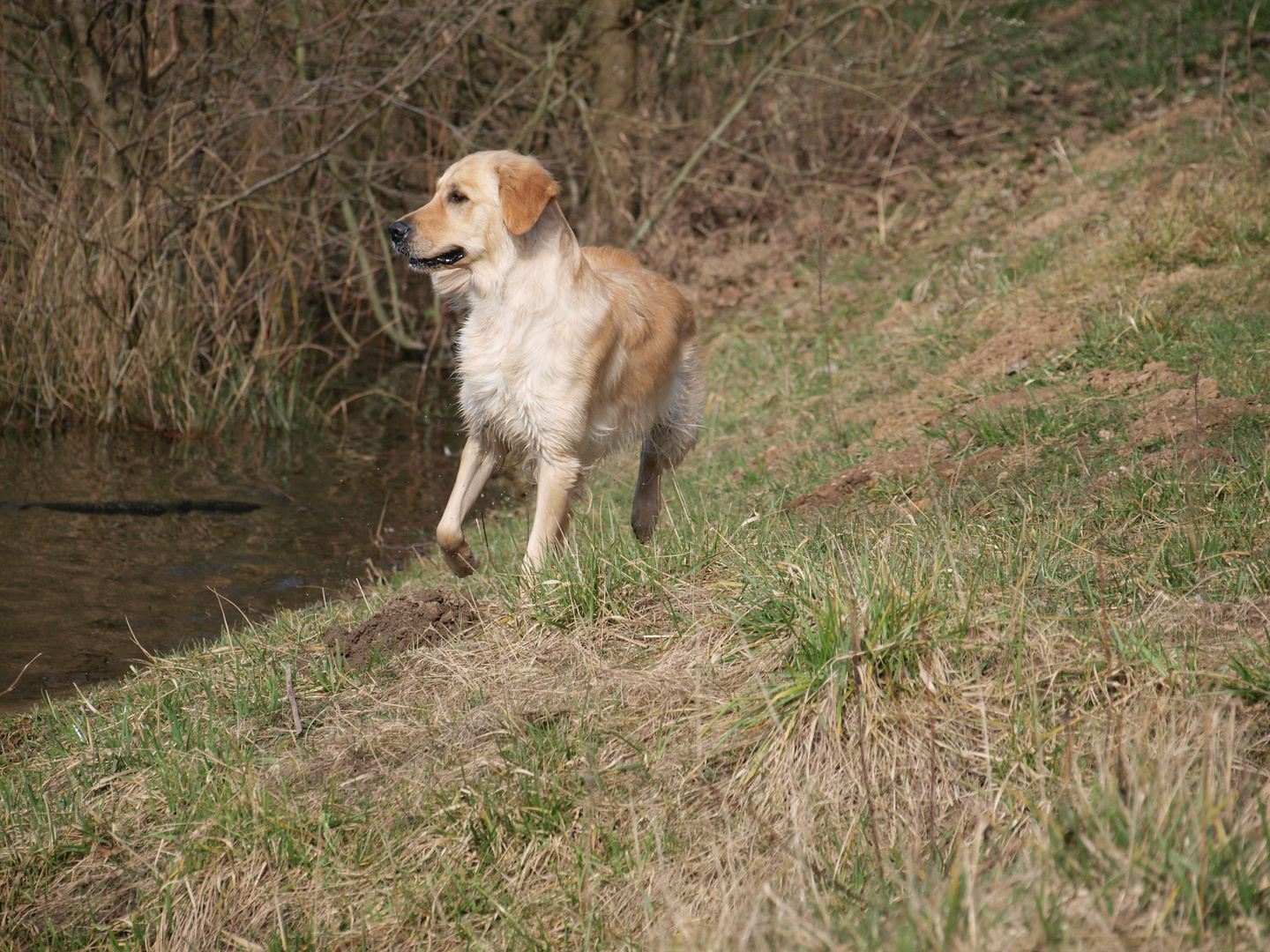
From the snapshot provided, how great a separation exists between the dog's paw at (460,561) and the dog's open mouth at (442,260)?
116cm

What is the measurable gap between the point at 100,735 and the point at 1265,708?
3134 millimetres

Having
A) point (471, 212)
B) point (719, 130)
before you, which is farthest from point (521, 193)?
point (719, 130)

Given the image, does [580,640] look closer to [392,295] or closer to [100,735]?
[100,735]

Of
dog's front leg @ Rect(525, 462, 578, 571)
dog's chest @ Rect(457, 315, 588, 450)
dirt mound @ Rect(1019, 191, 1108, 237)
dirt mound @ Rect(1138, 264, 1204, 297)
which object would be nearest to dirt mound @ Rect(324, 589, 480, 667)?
dog's front leg @ Rect(525, 462, 578, 571)

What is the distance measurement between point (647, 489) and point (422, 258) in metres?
1.72

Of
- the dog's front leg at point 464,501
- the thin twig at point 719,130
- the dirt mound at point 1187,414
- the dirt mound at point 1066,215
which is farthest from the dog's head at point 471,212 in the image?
the thin twig at point 719,130

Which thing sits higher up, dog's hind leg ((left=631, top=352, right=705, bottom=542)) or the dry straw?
the dry straw

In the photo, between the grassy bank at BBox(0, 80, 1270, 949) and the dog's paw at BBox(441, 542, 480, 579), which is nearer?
the grassy bank at BBox(0, 80, 1270, 949)

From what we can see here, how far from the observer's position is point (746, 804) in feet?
8.48

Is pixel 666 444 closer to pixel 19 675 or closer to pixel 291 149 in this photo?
pixel 19 675

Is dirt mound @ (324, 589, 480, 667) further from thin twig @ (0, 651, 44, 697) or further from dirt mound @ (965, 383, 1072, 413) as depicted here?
dirt mound @ (965, 383, 1072, 413)

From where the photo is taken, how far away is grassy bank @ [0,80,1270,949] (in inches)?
81.9

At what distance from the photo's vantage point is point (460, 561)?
4492mm

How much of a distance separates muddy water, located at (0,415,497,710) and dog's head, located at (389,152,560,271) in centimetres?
164
